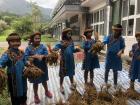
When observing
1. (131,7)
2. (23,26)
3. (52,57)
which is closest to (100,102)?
(52,57)

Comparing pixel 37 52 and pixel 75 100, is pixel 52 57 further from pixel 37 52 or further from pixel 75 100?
pixel 75 100

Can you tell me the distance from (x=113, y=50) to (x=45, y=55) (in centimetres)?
183

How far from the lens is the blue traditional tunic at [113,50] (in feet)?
25.5

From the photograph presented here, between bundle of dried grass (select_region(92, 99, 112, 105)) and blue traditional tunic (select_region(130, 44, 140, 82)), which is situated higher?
blue traditional tunic (select_region(130, 44, 140, 82))

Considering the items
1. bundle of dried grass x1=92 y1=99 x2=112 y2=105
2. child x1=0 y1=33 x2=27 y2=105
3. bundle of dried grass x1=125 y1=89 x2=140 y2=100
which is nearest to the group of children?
child x1=0 y1=33 x2=27 y2=105

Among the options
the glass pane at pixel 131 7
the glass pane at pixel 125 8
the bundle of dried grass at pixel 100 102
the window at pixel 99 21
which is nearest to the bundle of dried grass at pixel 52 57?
the bundle of dried grass at pixel 100 102

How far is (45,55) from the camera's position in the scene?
270 inches

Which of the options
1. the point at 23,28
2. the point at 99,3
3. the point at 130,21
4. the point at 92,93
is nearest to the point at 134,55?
the point at 92,93

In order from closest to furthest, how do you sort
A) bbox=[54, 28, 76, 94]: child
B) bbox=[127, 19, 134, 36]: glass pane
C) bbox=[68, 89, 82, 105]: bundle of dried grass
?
bbox=[68, 89, 82, 105]: bundle of dried grass, bbox=[54, 28, 76, 94]: child, bbox=[127, 19, 134, 36]: glass pane

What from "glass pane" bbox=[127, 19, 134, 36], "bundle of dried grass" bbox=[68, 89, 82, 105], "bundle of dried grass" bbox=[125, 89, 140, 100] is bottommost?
"bundle of dried grass" bbox=[125, 89, 140, 100]

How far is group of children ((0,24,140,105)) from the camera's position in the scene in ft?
19.2

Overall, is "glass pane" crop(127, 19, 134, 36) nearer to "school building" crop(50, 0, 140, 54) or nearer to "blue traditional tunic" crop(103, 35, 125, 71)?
"school building" crop(50, 0, 140, 54)

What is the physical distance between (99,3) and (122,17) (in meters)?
5.54

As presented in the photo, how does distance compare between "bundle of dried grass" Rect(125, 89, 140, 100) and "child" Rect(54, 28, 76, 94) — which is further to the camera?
"child" Rect(54, 28, 76, 94)
